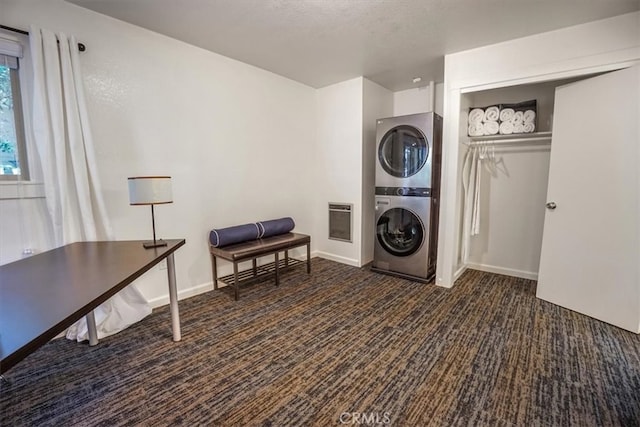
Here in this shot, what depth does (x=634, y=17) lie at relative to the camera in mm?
2193

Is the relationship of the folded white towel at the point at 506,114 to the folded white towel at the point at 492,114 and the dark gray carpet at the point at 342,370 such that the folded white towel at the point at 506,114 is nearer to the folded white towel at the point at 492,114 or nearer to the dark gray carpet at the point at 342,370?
the folded white towel at the point at 492,114

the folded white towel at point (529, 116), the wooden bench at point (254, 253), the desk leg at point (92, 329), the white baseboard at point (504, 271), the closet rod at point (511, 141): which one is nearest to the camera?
the desk leg at point (92, 329)

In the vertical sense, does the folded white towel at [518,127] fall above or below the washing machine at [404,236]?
above

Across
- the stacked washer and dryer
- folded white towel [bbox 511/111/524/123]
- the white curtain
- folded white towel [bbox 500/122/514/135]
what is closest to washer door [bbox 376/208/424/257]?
the stacked washer and dryer

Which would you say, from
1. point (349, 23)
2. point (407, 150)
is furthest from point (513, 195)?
point (349, 23)

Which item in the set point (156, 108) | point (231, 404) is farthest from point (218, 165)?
point (231, 404)

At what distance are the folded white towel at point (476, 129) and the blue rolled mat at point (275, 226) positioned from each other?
7.95 feet

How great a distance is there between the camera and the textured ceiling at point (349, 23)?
2.14 meters

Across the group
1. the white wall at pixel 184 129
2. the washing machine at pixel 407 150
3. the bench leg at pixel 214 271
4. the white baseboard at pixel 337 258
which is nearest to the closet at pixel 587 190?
the washing machine at pixel 407 150

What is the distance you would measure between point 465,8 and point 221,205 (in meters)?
2.83

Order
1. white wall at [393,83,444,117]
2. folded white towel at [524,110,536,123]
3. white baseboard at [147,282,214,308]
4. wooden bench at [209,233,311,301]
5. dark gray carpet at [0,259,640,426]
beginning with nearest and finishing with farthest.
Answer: dark gray carpet at [0,259,640,426], white baseboard at [147,282,214,308], wooden bench at [209,233,311,301], folded white towel at [524,110,536,123], white wall at [393,83,444,117]

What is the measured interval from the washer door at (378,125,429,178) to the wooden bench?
1.37m

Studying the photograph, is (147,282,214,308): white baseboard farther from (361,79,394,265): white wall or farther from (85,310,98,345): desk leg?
(361,79,394,265): white wall

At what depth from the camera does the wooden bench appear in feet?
9.37
